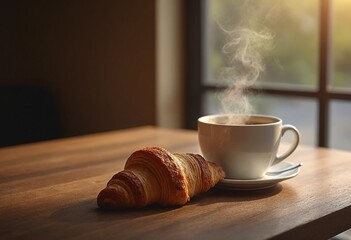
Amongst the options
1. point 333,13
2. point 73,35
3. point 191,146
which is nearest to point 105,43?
point 73,35

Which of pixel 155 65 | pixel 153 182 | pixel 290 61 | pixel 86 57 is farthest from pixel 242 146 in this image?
pixel 86 57

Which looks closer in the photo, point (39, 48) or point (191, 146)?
point (191, 146)

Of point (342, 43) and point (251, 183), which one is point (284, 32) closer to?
point (342, 43)

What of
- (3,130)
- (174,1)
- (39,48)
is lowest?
(3,130)

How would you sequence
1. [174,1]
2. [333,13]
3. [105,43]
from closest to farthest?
[333,13], [174,1], [105,43]

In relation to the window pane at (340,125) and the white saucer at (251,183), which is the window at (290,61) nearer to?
the window pane at (340,125)

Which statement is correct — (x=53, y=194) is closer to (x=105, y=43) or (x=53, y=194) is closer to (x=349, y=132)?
(x=349, y=132)
